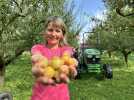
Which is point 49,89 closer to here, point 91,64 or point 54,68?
point 54,68

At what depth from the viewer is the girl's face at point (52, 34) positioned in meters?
5.11

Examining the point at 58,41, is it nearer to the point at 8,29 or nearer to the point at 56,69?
the point at 56,69

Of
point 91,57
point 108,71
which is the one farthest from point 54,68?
point 91,57

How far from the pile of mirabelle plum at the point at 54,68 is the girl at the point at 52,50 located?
3.2 inches

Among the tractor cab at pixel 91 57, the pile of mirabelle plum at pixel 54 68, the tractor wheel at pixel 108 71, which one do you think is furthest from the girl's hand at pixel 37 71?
the tractor cab at pixel 91 57

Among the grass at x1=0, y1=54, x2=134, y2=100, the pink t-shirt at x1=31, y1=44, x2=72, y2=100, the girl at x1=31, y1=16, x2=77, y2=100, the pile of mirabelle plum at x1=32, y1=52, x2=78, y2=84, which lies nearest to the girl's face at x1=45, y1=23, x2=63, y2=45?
the girl at x1=31, y1=16, x2=77, y2=100

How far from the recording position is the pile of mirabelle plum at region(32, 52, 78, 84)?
4.83 metres

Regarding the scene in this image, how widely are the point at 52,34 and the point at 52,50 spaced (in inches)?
7.5

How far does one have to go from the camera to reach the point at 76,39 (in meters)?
33.1

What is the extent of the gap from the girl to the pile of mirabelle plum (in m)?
0.08

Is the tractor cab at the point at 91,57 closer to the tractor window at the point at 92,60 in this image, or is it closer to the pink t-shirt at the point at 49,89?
the tractor window at the point at 92,60

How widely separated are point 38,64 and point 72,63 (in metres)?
0.38

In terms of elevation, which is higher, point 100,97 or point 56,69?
point 56,69

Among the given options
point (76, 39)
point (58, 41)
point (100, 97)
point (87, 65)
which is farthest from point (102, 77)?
point (58, 41)
